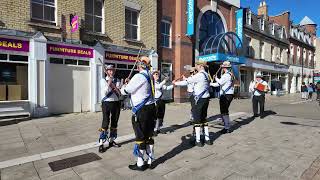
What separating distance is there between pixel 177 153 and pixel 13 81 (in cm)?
782

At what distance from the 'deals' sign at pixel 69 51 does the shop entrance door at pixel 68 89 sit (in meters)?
0.58

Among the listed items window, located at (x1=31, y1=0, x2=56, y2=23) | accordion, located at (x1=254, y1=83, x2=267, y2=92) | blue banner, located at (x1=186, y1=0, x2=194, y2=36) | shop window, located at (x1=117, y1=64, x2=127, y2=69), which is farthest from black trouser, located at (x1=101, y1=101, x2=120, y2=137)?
blue banner, located at (x1=186, y1=0, x2=194, y2=36)

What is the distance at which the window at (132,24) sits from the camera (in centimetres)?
1404

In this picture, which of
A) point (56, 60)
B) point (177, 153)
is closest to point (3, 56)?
point (56, 60)

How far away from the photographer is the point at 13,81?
32.3 ft

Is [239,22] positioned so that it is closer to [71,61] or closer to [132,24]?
[132,24]

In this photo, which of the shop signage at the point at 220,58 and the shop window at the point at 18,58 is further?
the shop signage at the point at 220,58

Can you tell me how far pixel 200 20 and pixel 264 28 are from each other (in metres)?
12.1

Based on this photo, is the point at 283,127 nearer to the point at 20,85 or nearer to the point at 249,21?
the point at 20,85

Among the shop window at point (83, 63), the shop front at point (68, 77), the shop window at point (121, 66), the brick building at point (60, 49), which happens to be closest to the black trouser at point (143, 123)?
the brick building at point (60, 49)

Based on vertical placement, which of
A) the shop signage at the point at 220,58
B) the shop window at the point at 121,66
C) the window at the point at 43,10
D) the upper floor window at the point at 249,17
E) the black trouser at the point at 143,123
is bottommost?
the black trouser at the point at 143,123


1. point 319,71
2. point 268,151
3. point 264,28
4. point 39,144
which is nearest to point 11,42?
point 39,144

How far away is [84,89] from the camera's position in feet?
39.7

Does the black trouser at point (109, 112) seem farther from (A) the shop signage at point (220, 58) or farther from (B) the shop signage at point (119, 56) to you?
(A) the shop signage at point (220, 58)
